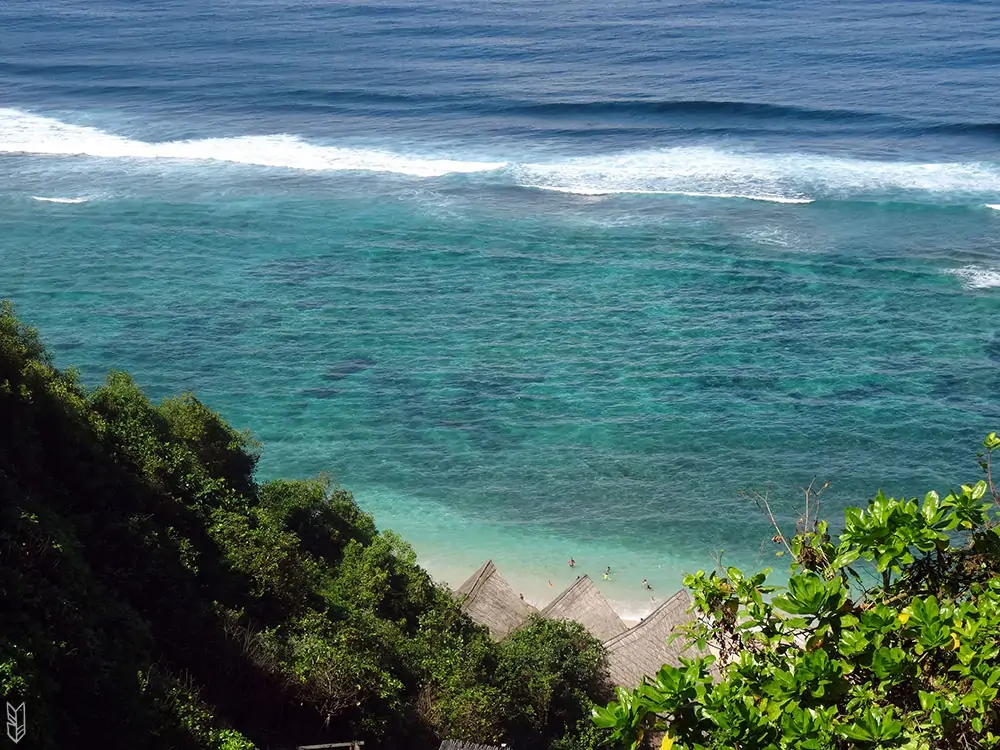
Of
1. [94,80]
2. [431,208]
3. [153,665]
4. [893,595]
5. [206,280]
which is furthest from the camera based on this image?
[94,80]

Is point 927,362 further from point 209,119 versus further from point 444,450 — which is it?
point 209,119

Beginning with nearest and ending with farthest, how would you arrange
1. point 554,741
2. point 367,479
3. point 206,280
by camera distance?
point 554,741
point 367,479
point 206,280

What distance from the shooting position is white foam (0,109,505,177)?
53188mm

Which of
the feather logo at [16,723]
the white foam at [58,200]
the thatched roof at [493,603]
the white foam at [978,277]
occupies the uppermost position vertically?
the white foam at [58,200]

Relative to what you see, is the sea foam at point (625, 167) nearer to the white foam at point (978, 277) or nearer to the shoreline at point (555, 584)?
the white foam at point (978, 277)

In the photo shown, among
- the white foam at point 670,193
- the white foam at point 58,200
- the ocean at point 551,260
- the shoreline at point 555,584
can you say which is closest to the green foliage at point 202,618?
the shoreline at point 555,584

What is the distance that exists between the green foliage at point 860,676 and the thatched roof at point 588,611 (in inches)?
551

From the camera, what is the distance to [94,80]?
69.9 meters

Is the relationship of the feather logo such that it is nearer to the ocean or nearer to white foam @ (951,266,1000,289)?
the ocean

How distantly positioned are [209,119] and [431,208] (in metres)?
22.3

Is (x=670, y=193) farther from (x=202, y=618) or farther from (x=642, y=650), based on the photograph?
(x=202, y=618)

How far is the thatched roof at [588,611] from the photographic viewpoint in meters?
20.4

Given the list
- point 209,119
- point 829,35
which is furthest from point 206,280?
point 829,35

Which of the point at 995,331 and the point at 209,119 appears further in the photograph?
the point at 209,119
